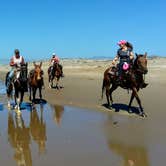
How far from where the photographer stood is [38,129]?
38.4 ft

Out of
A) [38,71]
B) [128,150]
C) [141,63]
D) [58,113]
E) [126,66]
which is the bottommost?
[58,113]

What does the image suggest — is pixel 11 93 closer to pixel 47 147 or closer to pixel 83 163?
pixel 47 147

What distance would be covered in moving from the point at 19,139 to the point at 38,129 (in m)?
1.40

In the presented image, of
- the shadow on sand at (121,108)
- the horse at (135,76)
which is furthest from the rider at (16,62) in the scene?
the shadow on sand at (121,108)

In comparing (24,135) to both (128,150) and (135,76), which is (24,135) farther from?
(135,76)

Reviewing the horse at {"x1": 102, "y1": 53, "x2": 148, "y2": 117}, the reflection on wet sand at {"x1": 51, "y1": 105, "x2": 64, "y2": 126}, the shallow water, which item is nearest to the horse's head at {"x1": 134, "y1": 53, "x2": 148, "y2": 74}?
the horse at {"x1": 102, "y1": 53, "x2": 148, "y2": 117}

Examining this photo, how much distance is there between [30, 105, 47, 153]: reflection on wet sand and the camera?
9819mm

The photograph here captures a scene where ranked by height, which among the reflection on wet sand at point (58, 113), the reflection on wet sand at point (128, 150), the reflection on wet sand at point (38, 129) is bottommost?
the reflection on wet sand at point (58, 113)

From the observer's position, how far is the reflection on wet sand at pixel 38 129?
982cm

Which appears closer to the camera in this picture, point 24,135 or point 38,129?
point 24,135

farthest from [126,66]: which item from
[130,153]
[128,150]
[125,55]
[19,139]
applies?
[130,153]

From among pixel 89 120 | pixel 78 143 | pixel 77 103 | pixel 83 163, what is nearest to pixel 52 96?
pixel 77 103

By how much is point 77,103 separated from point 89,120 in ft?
15.7

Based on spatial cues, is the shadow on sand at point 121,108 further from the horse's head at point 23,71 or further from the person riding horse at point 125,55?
the horse's head at point 23,71
